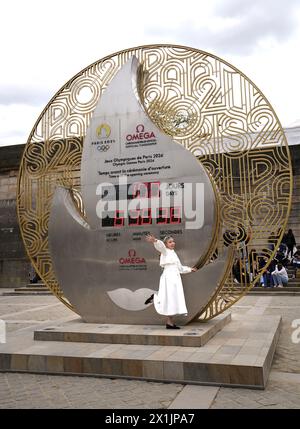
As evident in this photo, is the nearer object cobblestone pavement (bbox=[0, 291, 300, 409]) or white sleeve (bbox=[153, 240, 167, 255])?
cobblestone pavement (bbox=[0, 291, 300, 409])

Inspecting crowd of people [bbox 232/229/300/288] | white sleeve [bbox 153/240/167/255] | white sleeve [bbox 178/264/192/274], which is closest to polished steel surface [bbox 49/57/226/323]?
white sleeve [bbox 178/264/192/274]

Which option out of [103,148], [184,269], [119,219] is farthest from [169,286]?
[103,148]

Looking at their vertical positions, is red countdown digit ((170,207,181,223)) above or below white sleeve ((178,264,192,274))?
above

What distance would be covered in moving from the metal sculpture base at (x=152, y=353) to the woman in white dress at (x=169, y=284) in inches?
11.5

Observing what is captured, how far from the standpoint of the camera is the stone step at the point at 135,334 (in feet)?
18.2

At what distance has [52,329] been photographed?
20.7 ft

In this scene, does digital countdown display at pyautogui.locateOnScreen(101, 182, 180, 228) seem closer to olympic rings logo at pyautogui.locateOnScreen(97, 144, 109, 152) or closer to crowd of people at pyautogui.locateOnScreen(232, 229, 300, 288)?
olympic rings logo at pyautogui.locateOnScreen(97, 144, 109, 152)

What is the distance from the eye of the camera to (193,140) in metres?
6.80

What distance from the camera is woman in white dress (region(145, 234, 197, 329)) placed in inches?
236

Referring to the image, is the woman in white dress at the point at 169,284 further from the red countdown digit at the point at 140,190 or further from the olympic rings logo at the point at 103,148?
the olympic rings logo at the point at 103,148

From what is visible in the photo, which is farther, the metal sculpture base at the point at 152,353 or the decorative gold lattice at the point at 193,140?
the decorative gold lattice at the point at 193,140

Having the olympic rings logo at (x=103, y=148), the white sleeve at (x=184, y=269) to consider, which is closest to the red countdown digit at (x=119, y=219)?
the olympic rings logo at (x=103, y=148)

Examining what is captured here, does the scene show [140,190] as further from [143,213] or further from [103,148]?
[103,148]

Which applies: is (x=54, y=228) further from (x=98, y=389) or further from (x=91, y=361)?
(x=98, y=389)
